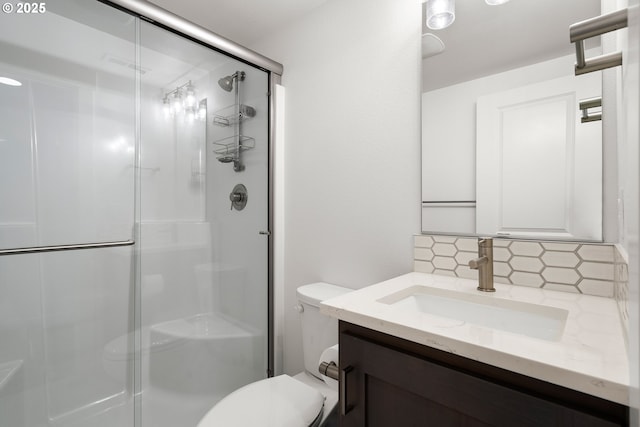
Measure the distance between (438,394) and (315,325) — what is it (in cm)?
79

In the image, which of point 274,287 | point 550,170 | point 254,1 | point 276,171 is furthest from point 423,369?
point 254,1

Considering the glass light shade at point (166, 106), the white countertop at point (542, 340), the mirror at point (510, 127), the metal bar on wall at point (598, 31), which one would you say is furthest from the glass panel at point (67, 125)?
the metal bar on wall at point (598, 31)

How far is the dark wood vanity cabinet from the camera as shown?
0.50 metres

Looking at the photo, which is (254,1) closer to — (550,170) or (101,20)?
(101,20)

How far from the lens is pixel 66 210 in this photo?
4.17 ft

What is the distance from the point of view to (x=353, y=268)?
4.71 feet

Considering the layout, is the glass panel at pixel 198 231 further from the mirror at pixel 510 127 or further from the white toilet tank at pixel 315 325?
the mirror at pixel 510 127

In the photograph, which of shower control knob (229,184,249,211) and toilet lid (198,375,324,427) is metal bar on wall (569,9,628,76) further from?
shower control knob (229,184,249,211)

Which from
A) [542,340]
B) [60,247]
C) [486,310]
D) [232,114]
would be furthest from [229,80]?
[542,340]

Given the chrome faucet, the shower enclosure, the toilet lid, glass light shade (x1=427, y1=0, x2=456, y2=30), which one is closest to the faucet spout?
the chrome faucet

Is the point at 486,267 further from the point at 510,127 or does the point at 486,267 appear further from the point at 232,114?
the point at 232,114

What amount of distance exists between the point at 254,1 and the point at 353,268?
4.67 ft

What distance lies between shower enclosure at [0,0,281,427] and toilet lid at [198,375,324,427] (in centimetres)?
55

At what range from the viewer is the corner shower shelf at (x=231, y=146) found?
1666 millimetres
